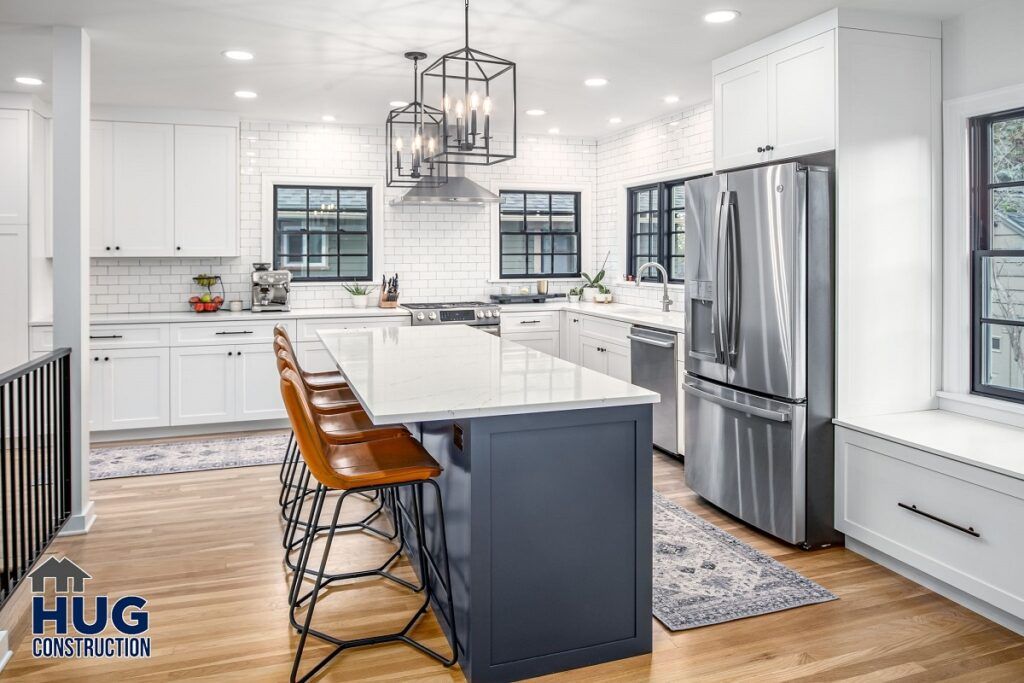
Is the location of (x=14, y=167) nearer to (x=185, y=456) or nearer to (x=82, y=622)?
(x=185, y=456)

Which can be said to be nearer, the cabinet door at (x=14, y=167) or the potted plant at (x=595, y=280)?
the cabinet door at (x=14, y=167)

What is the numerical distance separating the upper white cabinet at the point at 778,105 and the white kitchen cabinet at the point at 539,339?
9.03 ft

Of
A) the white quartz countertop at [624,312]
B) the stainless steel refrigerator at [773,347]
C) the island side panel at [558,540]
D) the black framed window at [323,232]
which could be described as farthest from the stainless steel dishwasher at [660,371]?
the black framed window at [323,232]

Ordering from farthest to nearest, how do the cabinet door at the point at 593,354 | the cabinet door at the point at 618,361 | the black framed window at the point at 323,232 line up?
the black framed window at the point at 323,232
the cabinet door at the point at 593,354
the cabinet door at the point at 618,361

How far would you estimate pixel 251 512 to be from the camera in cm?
420

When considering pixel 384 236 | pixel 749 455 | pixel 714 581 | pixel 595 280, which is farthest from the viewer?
pixel 595 280

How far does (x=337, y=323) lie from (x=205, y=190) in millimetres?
1506

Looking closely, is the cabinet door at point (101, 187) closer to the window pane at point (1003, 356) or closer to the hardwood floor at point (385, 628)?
the hardwood floor at point (385, 628)

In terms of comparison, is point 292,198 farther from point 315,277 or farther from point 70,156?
point 70,156

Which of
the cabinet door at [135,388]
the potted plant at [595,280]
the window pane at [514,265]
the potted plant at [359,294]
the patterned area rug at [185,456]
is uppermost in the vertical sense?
the window pane at [514,265]

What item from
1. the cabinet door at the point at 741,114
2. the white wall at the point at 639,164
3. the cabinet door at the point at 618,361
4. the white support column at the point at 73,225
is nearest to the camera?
the white support column at the point at 73,225

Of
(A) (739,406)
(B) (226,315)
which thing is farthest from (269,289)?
(A) (739,406)

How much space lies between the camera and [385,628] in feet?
9.44

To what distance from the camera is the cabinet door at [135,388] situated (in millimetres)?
5680
